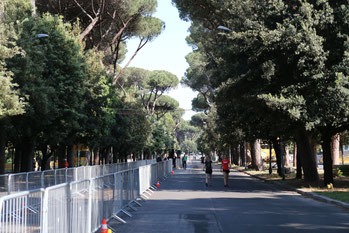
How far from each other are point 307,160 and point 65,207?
724 inches

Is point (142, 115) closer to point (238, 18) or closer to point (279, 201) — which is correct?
point (238, 18)

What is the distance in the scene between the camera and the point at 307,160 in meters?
23.7

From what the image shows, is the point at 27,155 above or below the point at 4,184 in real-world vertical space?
above

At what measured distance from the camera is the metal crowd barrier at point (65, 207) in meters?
5.87

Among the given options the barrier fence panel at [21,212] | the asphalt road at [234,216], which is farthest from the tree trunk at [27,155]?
the barrier fence panel at [21,212]

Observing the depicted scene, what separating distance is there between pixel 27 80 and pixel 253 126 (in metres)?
12.8

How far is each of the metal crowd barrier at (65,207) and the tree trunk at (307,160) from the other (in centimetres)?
1347

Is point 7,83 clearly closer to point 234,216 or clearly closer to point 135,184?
point 135,184

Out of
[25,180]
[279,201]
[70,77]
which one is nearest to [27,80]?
[70,77]

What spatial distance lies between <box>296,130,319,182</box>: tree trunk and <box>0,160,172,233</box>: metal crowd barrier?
13472 mm

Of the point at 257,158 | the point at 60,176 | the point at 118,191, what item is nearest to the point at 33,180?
the point at 60,176

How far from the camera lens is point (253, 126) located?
90.2ft

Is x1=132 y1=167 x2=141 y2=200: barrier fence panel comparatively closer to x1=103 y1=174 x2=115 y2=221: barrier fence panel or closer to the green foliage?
x1=103 y1=174 x2=115 y2=221: barrier fence panel

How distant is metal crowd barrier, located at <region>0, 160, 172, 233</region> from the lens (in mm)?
5866
